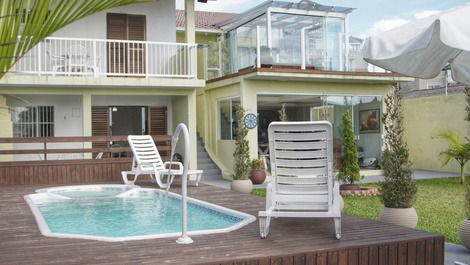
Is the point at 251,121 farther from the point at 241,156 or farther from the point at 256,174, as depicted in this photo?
the point at 241,156

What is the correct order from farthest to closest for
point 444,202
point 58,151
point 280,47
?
point 280,47 → point 58,151 → point 444,202

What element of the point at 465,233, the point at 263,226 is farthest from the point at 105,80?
the point at 465,233

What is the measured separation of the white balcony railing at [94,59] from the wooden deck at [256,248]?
853cm

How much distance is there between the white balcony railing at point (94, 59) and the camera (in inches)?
524

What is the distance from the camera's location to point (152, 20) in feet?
→ 53.8

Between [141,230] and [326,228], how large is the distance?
7.57 feet

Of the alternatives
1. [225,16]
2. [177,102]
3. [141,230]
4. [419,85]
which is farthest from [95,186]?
[419,85]

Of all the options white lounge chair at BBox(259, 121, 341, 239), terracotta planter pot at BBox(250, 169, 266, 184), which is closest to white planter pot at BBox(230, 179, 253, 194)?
terracotta planter pot at BBox(250, 169, 266, 184)

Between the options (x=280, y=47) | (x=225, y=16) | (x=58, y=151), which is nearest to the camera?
(x=58, y=151)

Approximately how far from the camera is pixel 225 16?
24.5 meters

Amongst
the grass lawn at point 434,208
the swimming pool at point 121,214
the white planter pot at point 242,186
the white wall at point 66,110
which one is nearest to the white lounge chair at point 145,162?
the swimming pool at point 121,214

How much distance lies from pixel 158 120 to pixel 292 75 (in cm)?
498

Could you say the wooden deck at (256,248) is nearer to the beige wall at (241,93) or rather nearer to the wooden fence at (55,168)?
the wooden fence at (55,168)

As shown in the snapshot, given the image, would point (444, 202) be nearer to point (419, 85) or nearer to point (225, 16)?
point (225, 16)
